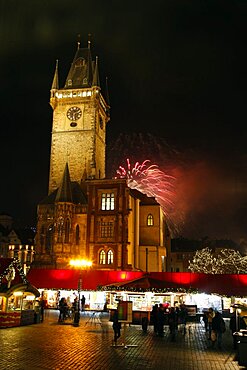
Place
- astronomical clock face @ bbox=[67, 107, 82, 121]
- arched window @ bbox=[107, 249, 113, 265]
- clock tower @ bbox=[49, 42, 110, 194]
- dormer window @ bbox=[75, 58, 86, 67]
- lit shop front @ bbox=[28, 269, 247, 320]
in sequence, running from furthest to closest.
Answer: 1. dormer window @ bbox=[75, 58, 86, 67]
2. astronomical clock face @ bbox=[67, 107, 82, 121]
3. clock tower @ bbox=[49, 42, 110, 194]
4. arched window @ bbox=[107, 249, 113, 265]
5. lit shop front @ bbox=[28, 269, 247, 320]

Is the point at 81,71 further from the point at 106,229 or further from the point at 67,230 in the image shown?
the point at 106,229

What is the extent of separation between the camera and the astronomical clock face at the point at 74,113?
240 feet

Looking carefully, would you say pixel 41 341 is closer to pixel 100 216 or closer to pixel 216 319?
pixel 216 319

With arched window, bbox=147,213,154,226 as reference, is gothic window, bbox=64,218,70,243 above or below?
below

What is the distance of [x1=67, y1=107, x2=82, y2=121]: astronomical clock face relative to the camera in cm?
7319

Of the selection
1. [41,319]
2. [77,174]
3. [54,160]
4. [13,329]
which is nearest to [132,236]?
[77,174]

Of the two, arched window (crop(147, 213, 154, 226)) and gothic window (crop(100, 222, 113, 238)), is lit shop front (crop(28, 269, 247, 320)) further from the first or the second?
arched window (crop(147, 213, 154, 226))

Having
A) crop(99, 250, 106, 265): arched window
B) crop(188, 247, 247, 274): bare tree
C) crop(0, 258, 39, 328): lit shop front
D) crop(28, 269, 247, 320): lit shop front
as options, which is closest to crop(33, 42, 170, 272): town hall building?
crop(99, 250, 106, 265): arched window

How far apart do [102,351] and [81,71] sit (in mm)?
67296

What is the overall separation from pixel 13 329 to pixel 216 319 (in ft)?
Result: 42.5

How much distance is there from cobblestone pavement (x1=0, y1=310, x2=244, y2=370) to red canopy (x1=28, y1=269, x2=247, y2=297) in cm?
1053

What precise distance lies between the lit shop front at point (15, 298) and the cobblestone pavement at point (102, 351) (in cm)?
130

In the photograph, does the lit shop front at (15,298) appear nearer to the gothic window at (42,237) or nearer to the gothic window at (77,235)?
the gothic window at (77,235)

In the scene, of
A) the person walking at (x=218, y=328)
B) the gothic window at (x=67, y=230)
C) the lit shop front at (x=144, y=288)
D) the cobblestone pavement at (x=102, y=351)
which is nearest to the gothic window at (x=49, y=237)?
the gothic window at (x=67, y=230)
